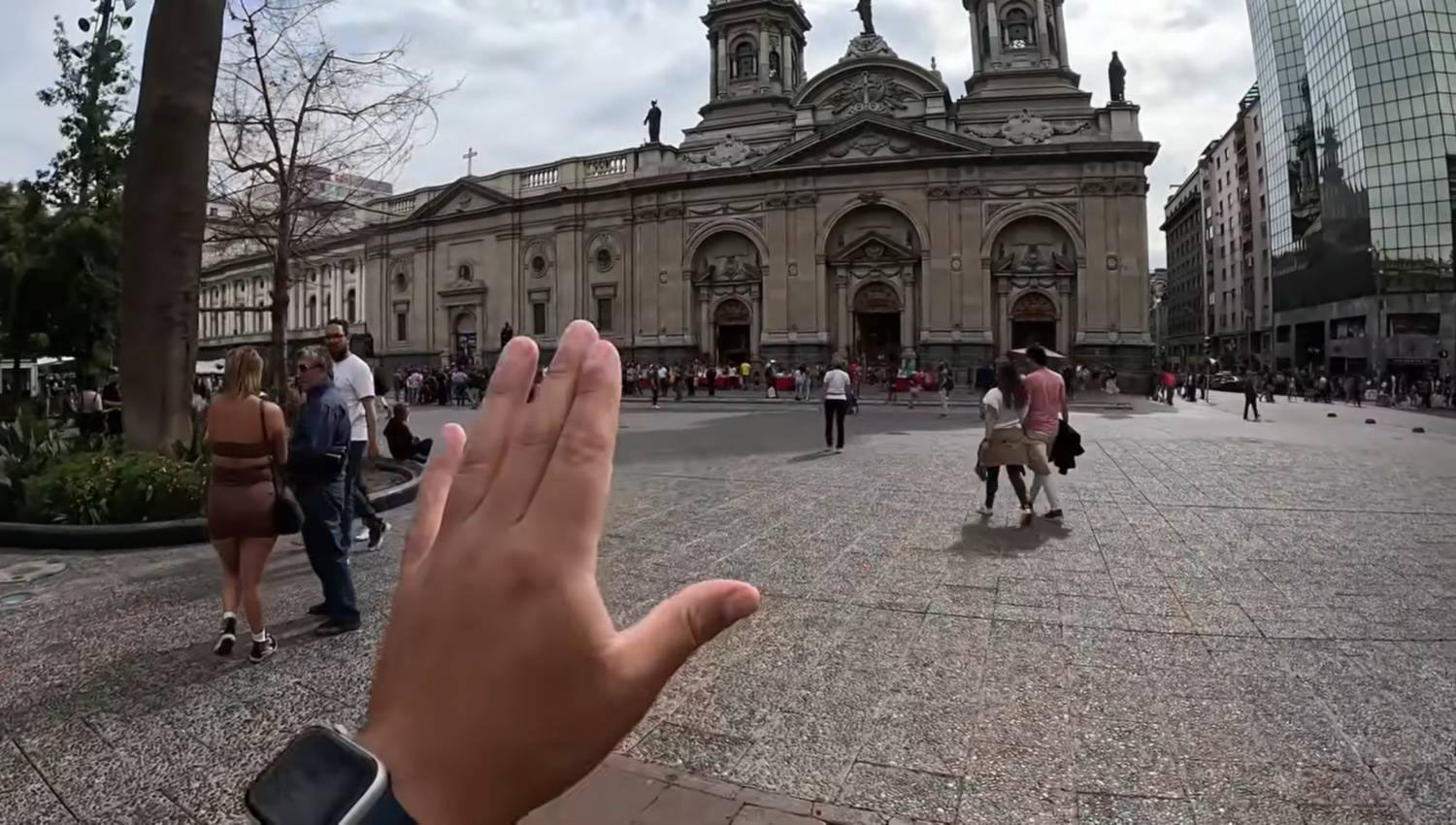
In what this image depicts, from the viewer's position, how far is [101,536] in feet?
22.4

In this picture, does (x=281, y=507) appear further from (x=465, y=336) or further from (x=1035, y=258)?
(x=465, y=336)

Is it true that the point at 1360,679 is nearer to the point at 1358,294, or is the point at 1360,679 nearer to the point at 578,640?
the point at 578,640

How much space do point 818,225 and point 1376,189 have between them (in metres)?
43.4

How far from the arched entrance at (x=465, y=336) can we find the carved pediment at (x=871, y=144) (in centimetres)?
1900

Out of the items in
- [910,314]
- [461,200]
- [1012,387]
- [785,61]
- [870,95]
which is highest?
[785,61]

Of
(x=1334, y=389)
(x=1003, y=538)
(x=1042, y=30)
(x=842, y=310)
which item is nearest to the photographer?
(x=1003, y=538)

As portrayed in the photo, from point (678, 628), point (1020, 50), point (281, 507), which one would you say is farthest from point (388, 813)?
point (1020, 50)

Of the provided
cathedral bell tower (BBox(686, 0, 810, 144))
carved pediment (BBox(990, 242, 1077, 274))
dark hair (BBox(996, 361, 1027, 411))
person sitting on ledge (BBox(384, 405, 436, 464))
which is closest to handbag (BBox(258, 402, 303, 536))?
person sitting on ledge (BBox(384, 405, 436, 464))

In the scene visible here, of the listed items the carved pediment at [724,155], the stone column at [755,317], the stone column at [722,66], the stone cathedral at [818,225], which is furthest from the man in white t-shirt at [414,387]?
the stone column at [722,66]

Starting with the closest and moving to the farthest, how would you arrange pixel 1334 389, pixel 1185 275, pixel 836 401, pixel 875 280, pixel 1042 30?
pixel 836 401, pixel 875 280, pixel 1042 30, pixel 1334 389, pixel 1185 275

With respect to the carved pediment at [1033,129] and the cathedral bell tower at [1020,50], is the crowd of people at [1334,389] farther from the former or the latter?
the cathedral bell tower at [1020,50]

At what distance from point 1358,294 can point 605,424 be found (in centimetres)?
6774

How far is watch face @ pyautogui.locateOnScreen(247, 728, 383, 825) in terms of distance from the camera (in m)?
0.87

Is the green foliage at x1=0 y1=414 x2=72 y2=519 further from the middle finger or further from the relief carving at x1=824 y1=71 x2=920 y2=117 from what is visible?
the relief carving at x1=824 y1=71 x2=920 y2=117
